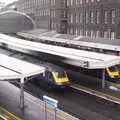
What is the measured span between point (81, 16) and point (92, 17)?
4.57 m

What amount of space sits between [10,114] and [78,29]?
150 feet

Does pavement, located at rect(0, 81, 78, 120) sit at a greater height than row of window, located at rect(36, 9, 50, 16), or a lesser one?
lesser

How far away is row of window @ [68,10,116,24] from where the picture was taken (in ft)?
184

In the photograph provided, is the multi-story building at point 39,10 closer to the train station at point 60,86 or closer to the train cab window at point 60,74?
the train station at point 60,86

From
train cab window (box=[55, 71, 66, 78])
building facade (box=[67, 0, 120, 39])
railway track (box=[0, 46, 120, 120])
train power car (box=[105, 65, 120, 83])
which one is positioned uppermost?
building facade (box=[67, 0, 120, 39])

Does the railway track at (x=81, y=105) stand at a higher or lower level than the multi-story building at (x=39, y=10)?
lower

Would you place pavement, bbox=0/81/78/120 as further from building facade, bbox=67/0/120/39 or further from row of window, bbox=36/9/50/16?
row of window, bbox=36/9/50/16

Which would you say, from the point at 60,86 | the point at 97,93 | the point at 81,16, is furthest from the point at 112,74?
the point at 81,16

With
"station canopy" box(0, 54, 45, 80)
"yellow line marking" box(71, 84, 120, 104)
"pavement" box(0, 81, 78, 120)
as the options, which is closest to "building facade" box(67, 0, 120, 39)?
"yellow line marking" box(71, 84, 120, 104)

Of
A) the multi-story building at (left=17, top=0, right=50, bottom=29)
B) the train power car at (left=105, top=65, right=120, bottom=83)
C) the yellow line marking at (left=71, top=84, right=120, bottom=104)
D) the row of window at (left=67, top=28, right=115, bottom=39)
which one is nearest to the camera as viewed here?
the yellow line marking at (left=71, top=84, right=120, bottom=104)

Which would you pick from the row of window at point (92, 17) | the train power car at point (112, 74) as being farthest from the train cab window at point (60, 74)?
the row of window at point (92, 17)

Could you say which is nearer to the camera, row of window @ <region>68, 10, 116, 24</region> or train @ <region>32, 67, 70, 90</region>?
train @ <region>32, 67, 70, 90</region>

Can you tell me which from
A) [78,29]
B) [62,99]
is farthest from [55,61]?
[78,29]

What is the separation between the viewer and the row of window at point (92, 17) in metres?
56.1
